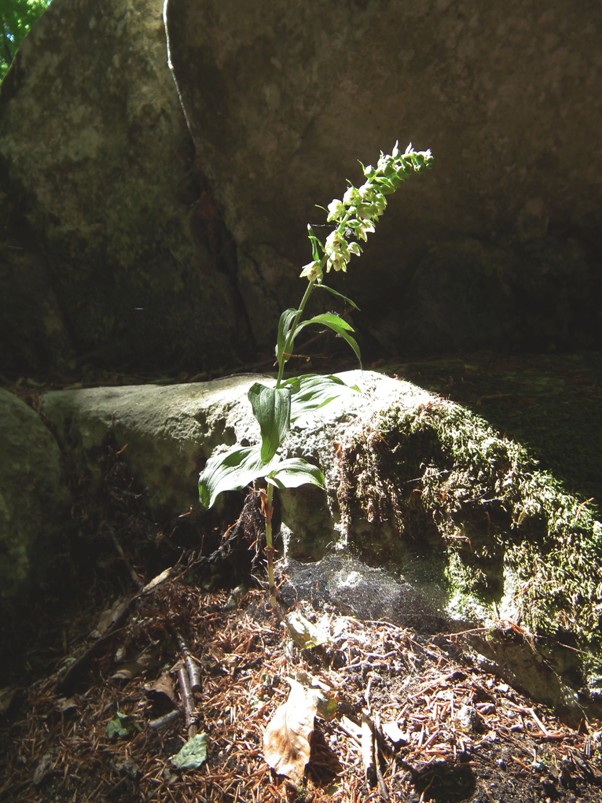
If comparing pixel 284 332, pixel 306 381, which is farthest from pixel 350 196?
pixel 306 381

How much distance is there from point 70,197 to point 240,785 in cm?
437

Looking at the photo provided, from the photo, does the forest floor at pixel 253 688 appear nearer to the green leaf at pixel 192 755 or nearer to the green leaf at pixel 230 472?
the green leaf at pixel 192 755

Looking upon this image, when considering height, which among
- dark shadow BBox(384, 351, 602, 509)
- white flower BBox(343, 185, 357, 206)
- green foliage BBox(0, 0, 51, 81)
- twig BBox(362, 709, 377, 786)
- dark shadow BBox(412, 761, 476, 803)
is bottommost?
dark shadow BBox(412, 761, 476, 803)

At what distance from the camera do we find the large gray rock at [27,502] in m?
2.75

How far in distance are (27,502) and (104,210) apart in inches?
104

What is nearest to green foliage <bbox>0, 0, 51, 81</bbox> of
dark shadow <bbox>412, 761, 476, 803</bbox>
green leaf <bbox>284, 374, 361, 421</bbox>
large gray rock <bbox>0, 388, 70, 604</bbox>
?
large gray rock <bbox>0, 388, 70, 604</bbox>

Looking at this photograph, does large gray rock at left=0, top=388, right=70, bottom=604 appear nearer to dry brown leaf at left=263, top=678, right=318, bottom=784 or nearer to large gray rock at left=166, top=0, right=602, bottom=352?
dry brown leaf at left=263, top=678, right=318, bottom=784

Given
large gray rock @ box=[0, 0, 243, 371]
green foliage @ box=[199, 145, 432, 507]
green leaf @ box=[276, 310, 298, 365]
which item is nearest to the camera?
green foliage @ box=[199, 145, 432, 507]

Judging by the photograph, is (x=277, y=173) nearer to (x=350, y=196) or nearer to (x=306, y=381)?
(x=350, y=196)

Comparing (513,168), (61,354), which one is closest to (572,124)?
(513,168)

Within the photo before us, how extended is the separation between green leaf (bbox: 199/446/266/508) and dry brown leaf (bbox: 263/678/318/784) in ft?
2.71

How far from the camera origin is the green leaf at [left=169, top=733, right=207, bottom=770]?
1.96 metres

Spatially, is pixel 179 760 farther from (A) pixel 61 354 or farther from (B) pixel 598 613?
(A) pixel 61 354

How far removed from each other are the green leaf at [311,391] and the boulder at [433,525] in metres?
0.07
